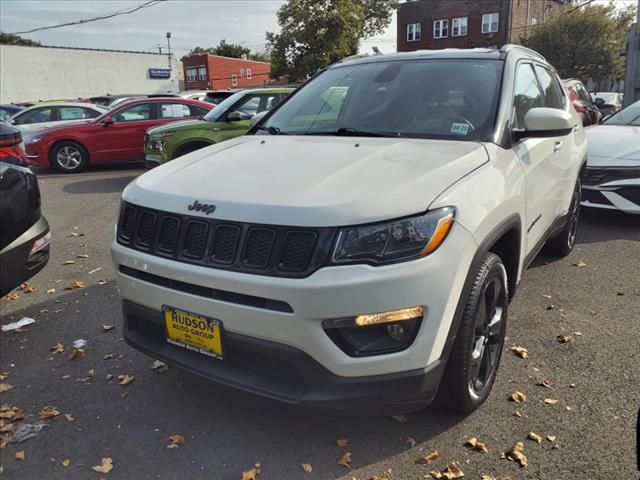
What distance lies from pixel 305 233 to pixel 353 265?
0.75 ft

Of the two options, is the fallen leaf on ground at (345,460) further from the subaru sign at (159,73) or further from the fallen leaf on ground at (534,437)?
the subaru sign at (159,73)

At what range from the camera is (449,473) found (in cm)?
238

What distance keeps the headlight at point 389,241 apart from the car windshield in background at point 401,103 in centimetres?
103

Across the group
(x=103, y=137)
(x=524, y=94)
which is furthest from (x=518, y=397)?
(x=103, y=137)

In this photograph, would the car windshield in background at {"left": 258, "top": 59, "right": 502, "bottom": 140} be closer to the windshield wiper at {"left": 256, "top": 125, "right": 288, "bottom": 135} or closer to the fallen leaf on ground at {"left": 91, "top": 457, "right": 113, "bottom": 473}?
the windshield wiper at {"left": 256, "top": 125, "right": 288, "bottom": 135}

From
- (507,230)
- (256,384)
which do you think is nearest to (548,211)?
(507,230)

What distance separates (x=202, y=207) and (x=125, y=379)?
148 cm

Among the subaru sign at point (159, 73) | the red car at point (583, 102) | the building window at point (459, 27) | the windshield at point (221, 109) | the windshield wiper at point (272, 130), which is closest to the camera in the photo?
the windshield wiper at point (272, 130)

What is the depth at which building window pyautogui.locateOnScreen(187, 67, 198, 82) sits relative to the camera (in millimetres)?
55188

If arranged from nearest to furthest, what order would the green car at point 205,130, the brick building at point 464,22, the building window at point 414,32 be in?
1. the green car at point 205,130
2. the brick building at point 464,22
3. the building window at point 414,32

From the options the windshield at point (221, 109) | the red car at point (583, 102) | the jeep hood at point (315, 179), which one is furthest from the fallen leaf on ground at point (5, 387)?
the red car at point (583, 102)

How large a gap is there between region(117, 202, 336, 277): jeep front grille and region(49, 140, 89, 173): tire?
10.0 m

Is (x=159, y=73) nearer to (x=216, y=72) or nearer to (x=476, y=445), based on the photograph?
(x=216, y=72)

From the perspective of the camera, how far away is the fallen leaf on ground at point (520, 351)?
340 centimetres
